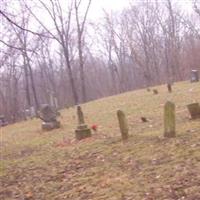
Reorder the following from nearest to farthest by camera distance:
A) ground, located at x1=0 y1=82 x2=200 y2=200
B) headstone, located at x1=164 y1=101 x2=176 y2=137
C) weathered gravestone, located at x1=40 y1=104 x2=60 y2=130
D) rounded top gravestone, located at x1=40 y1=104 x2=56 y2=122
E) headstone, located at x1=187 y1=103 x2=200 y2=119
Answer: ground, located at x1=0 y1=82 x2=200 y2=200
headstone, located at x1=164 y1=101 x2=176 y2=137
headstone, located at x1=187 y1=103 x2=200 y2=119
weathered gravestone, located at x1=40 y1=104 x2=60 y2=130
rounded top gravestone, located at x1=40 y1=104 x2=56 y2=122

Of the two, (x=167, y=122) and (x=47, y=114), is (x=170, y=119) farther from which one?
(x=47, y=114)

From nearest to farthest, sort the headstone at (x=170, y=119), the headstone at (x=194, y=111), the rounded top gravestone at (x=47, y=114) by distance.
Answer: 1. the headstone at (x=170, y=119)
2. the headstone at (x=194, y=111)
3. the rounded top gravestone at (x=47, y=114)

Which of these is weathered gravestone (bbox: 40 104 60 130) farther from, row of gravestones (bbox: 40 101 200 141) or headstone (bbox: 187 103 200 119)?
headstone (bbox: 187 103 200 119)

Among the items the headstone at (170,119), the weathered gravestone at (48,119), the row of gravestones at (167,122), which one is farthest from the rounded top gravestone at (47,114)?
the headstone at (170,119)

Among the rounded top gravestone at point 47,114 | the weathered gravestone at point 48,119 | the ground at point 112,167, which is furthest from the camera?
the rounded top gravestone at point 47,114

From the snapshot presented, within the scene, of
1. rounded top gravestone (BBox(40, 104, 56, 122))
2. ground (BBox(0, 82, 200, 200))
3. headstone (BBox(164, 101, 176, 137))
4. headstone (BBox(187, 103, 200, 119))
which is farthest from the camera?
rounded top gravestone (BBox(40, 104, 56, 122))

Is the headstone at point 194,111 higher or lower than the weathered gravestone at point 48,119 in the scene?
lower

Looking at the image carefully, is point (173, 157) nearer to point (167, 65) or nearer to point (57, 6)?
point (57, 6)

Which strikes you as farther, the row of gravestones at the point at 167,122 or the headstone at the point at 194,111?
the headstone at the point at 194,111

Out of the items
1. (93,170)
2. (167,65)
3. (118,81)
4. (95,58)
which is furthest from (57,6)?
(93,170)

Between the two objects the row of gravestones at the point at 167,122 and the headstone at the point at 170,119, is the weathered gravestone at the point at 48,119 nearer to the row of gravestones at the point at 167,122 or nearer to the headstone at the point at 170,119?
the row of gravestones at the point at 167,122

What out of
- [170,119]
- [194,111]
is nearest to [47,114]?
[194,111]

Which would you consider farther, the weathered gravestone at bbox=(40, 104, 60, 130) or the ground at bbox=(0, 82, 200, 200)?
the weathered gravestone at bbox=(40, 104, 60, 130)

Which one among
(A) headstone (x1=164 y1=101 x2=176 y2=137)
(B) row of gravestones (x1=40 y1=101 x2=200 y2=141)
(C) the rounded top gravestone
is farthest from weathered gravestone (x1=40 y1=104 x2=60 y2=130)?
(A) headstone (x1=164 y1=101 x2=176 y2=137)
